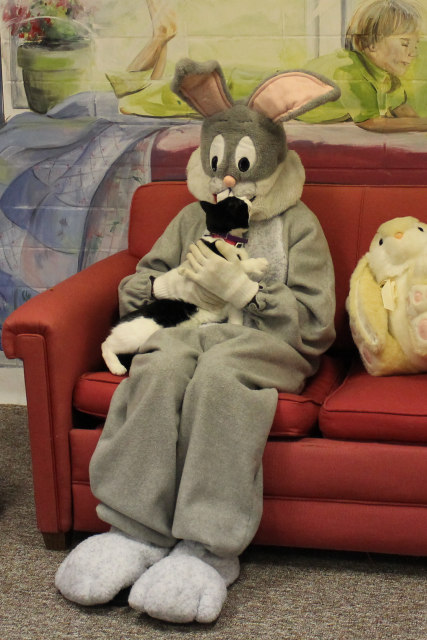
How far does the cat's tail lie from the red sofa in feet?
0.11

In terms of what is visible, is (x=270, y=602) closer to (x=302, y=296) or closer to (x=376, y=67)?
(x=302, y=296)

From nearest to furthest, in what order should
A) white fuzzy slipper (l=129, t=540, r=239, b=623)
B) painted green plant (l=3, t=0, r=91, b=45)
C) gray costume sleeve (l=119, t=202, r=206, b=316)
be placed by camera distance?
white fuzzy slipper (l=129, t=540, r=239, b=623) < gray costume sleeve (l=119, t=202, r=206, b=316) < painted green plant (l=3, t=0, r=91, b=45)

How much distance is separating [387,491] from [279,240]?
2.21ft

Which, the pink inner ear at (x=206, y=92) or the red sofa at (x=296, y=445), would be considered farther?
the pink inner ear at (x=206, y=92)

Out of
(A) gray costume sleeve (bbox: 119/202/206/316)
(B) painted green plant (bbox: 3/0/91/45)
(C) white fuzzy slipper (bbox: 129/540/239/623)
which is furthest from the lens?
(B) painted green plant (bbox: 3/0/91/45)

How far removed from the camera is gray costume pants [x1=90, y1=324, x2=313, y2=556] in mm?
1398

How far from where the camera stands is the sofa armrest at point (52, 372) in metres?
1.53

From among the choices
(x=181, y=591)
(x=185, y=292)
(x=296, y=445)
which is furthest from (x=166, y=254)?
(x=181, y=591)

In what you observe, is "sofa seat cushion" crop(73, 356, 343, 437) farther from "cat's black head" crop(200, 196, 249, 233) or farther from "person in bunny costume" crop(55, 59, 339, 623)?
A: "cat's black head" crop(200, 196, 249, 233)

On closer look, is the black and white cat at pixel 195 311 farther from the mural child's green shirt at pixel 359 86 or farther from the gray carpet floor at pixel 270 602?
the mural child's green shirt at pixel 359 86

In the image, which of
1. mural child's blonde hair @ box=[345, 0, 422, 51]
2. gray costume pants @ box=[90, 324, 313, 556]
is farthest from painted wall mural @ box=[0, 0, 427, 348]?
gray costume pants @ box=[90, 324, 313, 556]

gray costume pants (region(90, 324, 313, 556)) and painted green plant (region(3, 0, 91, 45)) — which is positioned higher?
painted green plant (region(3, 0, 91, 45))

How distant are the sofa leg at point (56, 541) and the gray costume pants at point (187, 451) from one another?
0.21 metres

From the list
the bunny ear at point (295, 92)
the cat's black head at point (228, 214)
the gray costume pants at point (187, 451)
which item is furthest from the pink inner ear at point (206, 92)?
the gray costume pants at point (187, 451)
